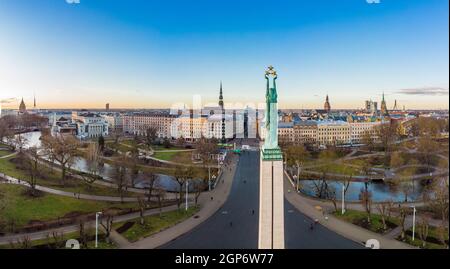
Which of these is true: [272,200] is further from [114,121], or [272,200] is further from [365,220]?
[114,121]

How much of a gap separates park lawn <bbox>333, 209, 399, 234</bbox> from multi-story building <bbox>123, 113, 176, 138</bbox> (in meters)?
32.1

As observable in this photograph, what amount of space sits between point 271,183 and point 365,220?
8.51 meters

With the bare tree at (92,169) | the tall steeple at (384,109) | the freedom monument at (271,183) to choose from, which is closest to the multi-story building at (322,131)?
the tall steeple at (384,109)

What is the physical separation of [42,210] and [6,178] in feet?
17.8

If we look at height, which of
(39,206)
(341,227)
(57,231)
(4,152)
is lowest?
(341,227)

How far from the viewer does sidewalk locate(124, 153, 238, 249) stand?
11.2m

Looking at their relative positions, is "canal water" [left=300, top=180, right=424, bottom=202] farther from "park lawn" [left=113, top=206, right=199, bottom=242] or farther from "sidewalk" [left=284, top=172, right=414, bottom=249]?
"park lawn" [left=113, top=206, right=199, bottom=242]

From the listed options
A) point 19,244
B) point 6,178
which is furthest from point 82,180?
point 19,244

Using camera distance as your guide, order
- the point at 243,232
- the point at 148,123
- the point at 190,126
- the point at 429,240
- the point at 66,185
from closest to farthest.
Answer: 1. the point at 429,240
2. the point at 243,232
3. the point at 66,185
4. the point at 190,126
5. the point at 148,123

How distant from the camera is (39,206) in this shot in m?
13.9

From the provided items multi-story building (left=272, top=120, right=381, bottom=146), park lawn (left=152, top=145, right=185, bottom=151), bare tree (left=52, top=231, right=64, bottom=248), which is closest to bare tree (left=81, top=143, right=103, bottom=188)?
bare tree (left=52, top=231, right=64, bottom=248)

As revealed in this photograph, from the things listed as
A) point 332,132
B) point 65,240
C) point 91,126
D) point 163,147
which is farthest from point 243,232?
point 91,126

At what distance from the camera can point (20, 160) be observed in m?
21.5
